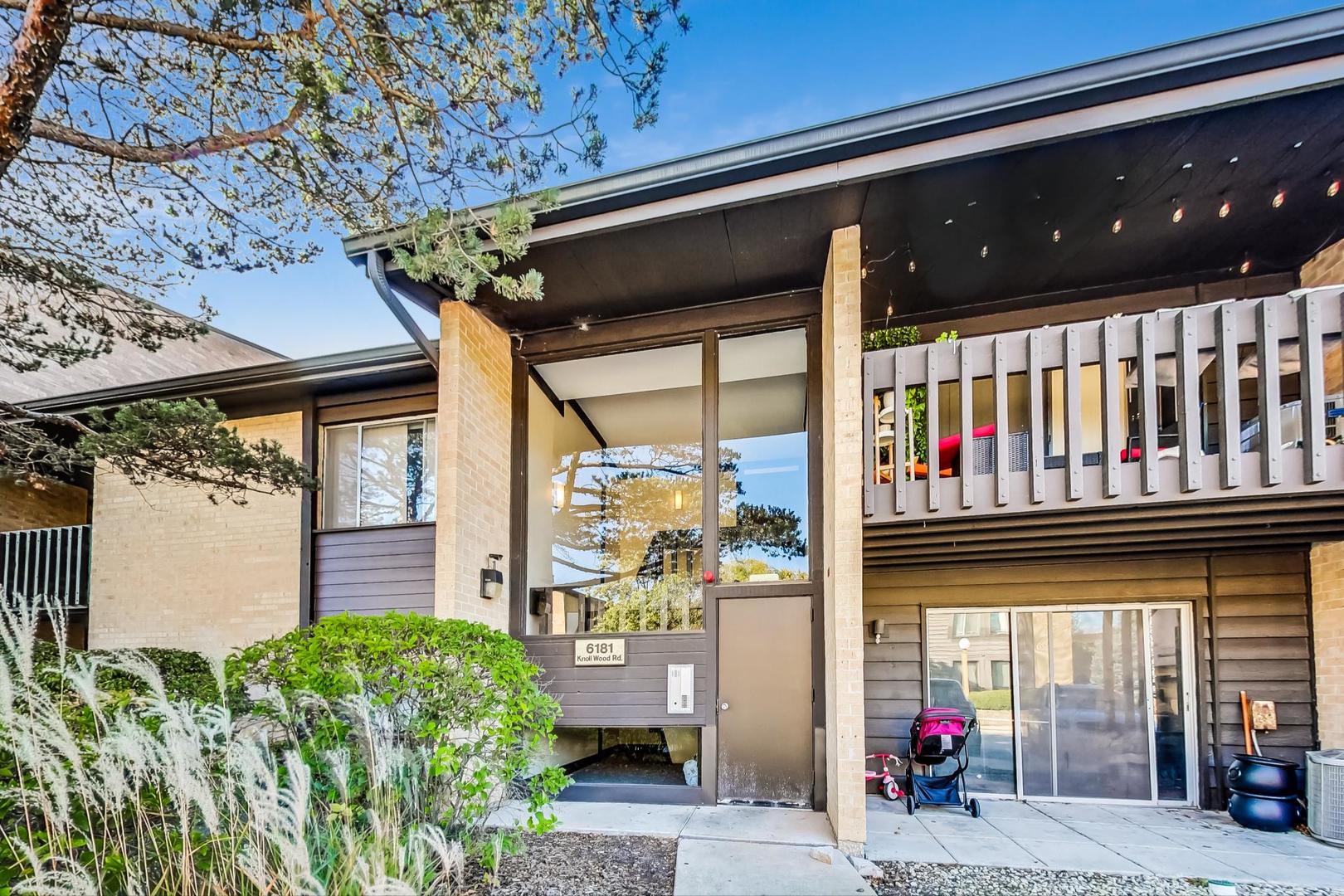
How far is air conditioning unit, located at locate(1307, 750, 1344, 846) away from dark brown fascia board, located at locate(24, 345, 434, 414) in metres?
7.69

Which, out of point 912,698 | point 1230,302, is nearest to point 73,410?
point 912,698

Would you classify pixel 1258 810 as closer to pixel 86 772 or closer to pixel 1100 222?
pixel 1100 222

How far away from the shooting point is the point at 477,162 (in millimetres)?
4125

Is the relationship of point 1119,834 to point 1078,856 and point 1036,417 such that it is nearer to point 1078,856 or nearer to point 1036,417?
point 1078,856

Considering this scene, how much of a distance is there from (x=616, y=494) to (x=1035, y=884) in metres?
4.30

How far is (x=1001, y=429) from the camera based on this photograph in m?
4.53

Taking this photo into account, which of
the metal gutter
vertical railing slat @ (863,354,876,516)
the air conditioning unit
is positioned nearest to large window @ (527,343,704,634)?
vertical railing slat @ (863,354,876,516)

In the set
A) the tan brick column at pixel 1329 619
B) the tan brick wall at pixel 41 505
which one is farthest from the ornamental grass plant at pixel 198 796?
the tan brick wall at pixel 41 505

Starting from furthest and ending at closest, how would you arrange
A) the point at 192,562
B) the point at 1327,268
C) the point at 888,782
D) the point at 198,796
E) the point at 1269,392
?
the point at 192,562 < the point at 888,782 < the point at 1327,268 < the point at 1269,392 < the point at 198,796

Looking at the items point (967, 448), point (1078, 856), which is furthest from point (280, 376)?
point (1078, 856)

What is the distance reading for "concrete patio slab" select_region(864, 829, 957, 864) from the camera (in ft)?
13.5

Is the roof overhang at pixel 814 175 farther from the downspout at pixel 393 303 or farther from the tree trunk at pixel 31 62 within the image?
the tree trunk at pixel 31 62

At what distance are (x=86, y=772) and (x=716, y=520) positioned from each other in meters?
A: 4.15

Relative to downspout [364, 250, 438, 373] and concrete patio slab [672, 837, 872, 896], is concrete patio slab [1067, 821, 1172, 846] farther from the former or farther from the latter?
downspout [364, 250, 438, 373]
